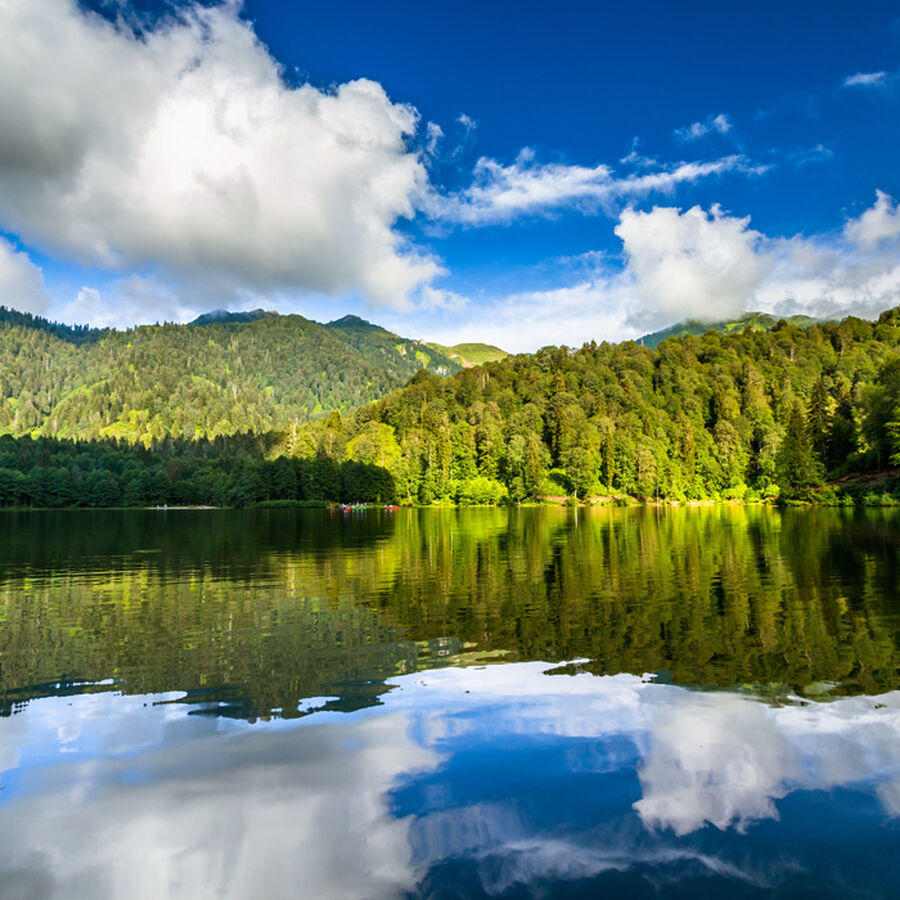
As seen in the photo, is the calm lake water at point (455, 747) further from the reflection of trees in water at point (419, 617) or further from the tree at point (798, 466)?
the tree at point (798, 466)

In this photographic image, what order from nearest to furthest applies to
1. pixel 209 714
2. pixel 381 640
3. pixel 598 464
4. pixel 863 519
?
pixel 209 714, pixel 381 640, pixel 863 519, pixel 598 464

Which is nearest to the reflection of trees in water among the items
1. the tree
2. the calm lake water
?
the calm lake water

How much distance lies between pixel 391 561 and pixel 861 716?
3341cm

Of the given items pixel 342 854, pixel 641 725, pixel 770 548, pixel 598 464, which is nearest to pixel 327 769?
pixel 342 854

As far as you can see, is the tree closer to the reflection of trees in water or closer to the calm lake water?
the reflection of trees in water

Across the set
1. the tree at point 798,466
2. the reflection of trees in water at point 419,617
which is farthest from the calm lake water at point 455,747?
the tree at point 798,466

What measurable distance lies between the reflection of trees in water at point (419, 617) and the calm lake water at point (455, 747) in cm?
17

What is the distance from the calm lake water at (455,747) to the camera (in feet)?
26.2

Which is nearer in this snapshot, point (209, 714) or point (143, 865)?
point (143, 865)

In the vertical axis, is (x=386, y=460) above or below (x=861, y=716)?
above

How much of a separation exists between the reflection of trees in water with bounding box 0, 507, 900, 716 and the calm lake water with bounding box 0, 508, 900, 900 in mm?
165

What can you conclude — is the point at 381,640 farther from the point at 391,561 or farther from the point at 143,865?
the point at 391,561

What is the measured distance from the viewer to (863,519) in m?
72.3

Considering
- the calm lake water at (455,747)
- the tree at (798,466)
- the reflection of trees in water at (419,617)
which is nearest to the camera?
the calm lake water at (455,747)
